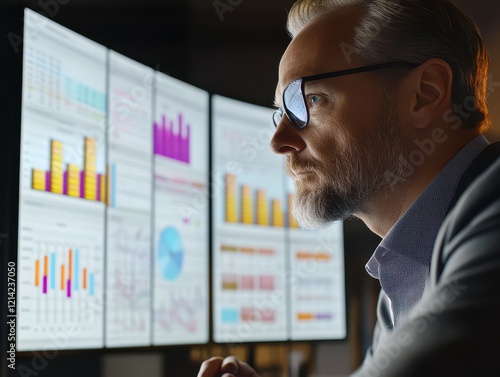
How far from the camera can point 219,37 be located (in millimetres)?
2141

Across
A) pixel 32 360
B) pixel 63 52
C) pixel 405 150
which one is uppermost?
pixel 63 52

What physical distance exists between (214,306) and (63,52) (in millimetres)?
811

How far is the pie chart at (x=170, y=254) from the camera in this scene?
1668 mm

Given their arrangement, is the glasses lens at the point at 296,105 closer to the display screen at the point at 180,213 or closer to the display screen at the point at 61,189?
the display screen at the point at 61,189

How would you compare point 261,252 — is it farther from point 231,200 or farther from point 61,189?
point 61,189

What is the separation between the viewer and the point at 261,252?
2.02 metres

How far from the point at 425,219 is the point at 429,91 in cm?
24

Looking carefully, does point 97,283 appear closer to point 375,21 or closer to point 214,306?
point 214,306

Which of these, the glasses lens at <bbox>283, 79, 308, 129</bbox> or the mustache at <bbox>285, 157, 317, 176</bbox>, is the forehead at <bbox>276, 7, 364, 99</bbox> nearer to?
the glasses lens at <bbox>283, 79, 308, 129</bbox>

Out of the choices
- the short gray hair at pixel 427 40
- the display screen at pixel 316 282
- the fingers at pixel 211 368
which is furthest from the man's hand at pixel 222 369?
the display screen at pixel 316 282

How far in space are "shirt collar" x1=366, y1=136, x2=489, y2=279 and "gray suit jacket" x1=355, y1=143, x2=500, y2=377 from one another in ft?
0.97

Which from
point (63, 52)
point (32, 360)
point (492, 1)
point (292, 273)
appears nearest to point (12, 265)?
point (32, 360)

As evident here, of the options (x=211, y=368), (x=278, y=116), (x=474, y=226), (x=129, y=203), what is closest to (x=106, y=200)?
(x=129, y=203)

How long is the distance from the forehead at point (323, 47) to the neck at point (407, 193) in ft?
0.69
